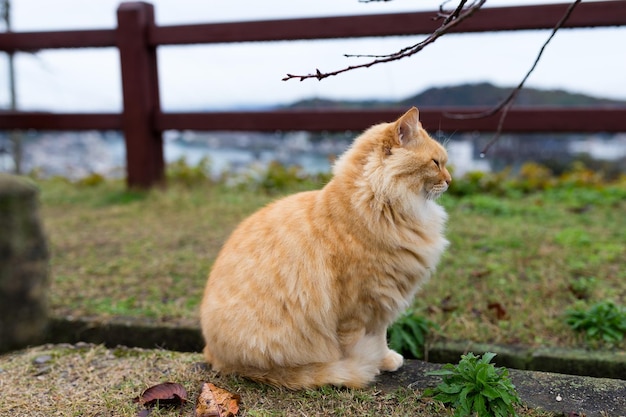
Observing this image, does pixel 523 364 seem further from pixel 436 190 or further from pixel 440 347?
pixel 436 190

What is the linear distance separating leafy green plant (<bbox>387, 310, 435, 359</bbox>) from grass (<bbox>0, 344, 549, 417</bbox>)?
17.8 inches

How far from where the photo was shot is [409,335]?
241cm

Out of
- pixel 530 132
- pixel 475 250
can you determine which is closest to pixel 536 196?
pixel 530 132

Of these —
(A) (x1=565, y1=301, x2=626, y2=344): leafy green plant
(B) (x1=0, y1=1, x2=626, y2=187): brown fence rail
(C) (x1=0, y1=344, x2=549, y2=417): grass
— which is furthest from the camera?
(B) (x1=0, y1=1, x2=626, y2=187): brown fence rail

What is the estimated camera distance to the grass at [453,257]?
2.71 metres

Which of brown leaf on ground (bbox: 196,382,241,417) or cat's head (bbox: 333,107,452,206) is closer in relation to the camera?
brown leaf on ground (bbox: 196,382,241,417)

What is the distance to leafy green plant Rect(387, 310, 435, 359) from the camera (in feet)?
7.78

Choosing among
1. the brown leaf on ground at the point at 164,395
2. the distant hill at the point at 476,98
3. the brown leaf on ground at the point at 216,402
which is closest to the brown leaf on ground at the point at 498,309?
the brown leaf on ground at the point at 216,402

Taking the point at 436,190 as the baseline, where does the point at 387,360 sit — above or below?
below

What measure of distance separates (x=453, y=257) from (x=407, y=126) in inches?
67.3

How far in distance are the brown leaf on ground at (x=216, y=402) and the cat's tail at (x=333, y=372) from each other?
0.48 feet

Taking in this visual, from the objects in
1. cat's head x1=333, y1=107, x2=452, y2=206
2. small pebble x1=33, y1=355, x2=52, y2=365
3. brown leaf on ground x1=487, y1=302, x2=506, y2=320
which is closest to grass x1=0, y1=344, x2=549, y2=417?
small pebble x1=33, y1=355, x2=52, y2=365

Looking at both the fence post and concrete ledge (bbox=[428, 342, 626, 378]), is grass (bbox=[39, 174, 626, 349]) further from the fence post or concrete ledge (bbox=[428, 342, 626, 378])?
the fence post

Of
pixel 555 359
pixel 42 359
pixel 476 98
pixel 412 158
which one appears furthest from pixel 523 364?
pixel 476 98
